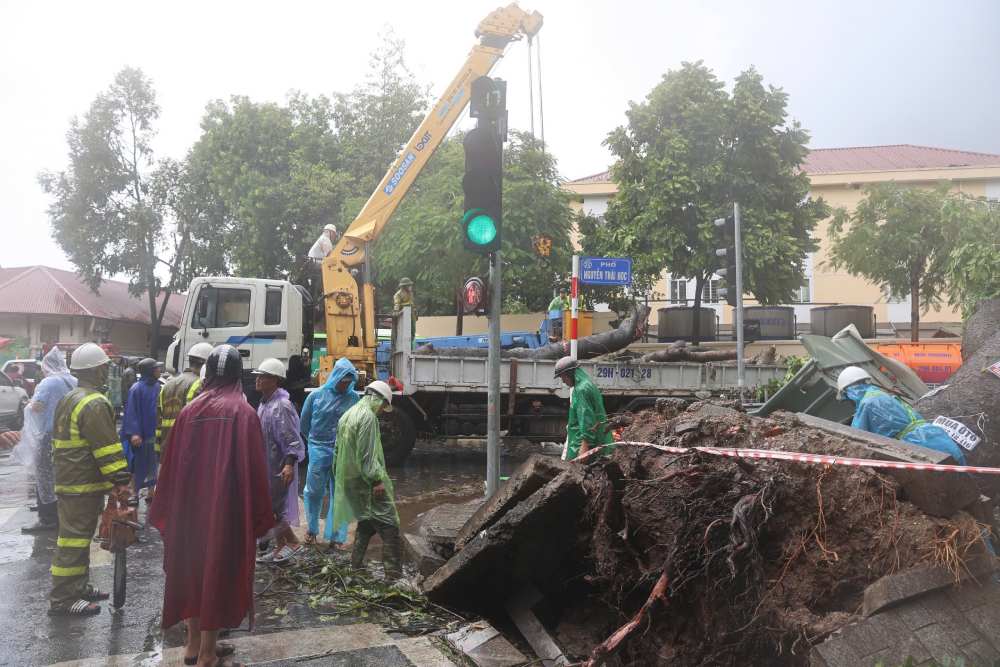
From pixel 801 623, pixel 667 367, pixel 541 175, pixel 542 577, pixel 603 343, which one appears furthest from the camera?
pixel 541 175

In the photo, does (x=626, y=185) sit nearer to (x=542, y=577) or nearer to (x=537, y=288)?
(x=537, y=288)

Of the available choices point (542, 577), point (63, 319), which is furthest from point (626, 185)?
point (63, 319)

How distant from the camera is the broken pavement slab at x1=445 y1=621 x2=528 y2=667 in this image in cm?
411

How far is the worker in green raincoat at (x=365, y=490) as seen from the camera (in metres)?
5.74

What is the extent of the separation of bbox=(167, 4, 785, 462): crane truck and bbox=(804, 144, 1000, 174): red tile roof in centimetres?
2273

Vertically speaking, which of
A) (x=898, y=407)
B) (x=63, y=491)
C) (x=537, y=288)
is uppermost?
(x=537, y=288)

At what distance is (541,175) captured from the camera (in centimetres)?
2009

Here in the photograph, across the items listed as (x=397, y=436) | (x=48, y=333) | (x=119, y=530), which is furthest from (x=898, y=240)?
(x=48, y=333)

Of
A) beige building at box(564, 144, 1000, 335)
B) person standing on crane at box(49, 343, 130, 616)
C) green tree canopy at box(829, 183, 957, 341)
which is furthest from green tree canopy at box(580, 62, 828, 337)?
person standing on crane at box(49, 343, 130, 616)

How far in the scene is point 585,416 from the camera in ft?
22.1

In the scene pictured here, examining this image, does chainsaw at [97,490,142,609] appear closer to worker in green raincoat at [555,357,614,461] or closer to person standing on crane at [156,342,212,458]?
person standing on crane at [156,342,212,458]

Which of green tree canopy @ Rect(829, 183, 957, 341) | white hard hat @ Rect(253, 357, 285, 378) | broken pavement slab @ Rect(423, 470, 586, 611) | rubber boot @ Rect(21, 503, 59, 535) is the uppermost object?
green tree canopy @ Rect(829, 183, 957, 341)

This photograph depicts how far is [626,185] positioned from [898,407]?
16249 millimetres

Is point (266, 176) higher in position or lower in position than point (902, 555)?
higher
